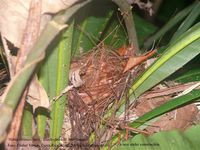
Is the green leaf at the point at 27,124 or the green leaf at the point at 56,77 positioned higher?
the green leaf at the point at 56,77

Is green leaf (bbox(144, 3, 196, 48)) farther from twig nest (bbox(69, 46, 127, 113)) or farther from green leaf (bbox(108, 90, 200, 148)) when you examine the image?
green leaf (bbox(108, 90, 200, 148))

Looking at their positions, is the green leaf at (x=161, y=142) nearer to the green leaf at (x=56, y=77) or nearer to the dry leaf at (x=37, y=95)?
the green leaf at (x=56, y=77)

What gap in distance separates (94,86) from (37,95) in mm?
358

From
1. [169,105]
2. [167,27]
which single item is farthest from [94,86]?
[167,27]

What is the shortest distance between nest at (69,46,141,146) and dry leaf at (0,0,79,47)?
0.31m

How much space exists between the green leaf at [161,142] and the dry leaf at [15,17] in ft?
1.35

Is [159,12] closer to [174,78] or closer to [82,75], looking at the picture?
[174,78]

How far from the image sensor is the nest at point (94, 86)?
0.97 m

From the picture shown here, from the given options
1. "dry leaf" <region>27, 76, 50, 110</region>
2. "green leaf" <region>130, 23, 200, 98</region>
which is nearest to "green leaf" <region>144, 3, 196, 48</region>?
"green leaf" <region>130, 23, 200, 98</region>

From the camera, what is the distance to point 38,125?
0.92 m

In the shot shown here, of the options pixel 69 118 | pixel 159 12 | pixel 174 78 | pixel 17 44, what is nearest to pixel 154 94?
pixel 174 78

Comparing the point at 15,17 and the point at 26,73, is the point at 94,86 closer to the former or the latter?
the point at 15,17

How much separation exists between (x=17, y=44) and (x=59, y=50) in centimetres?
16

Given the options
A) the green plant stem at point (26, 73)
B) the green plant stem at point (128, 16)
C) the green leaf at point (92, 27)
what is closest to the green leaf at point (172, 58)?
the green plant stem at point (128, 16)
